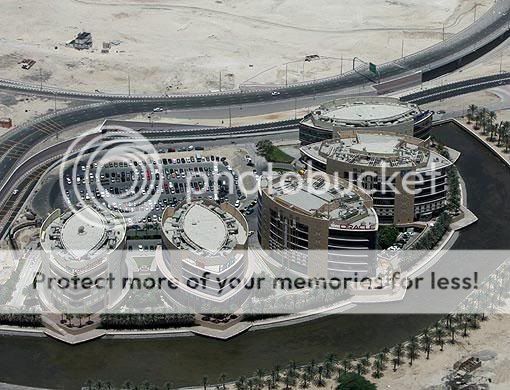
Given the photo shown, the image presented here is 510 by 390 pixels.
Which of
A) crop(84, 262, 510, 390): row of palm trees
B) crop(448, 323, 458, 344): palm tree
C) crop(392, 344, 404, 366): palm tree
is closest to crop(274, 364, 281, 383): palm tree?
crop(84, 262, 510, 390): row of palm trees

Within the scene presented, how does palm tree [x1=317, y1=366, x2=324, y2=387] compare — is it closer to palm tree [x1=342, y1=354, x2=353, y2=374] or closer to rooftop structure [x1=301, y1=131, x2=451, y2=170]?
palm tree [x1=342, y1=354, x2=353, y2=374]

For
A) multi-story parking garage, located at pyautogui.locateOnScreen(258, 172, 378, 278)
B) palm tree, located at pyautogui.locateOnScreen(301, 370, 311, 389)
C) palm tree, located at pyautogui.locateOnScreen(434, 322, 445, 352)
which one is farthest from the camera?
multi-story parking garage, located at pyautogui.locateOnScreen(258, 172, 378, 278)

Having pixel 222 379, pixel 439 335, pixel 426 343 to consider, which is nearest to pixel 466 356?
pixel 439 335

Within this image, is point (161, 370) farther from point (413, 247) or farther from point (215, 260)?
point (413, 247)

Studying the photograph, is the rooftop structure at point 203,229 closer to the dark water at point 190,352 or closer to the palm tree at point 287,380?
the dark water at point 190,352

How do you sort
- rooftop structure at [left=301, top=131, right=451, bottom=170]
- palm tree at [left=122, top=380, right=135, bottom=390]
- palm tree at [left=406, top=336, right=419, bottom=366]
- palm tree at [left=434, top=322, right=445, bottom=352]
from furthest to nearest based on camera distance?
1. rooftop structure at [left=301, top=131, right=451, bottom=170]
2. palm tree at [left=434, top=322, right=445, bottom=352]
3. palm tree at [left=406, top=336, right=419, bottom=366]
4. palm tree at [left=122, top=380, right=135, bottom=390]
